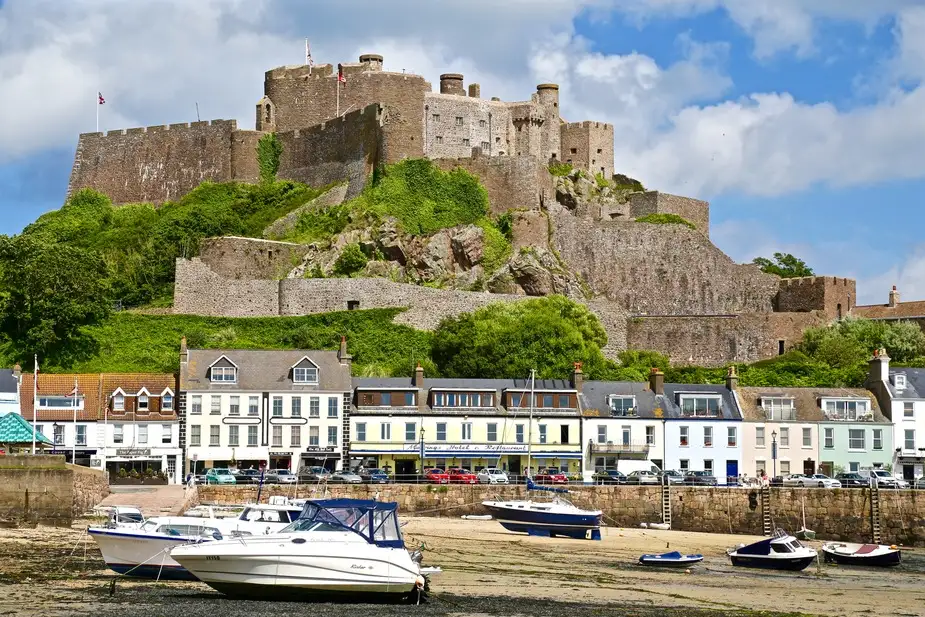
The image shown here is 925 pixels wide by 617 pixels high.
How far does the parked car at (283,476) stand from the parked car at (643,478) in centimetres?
1143

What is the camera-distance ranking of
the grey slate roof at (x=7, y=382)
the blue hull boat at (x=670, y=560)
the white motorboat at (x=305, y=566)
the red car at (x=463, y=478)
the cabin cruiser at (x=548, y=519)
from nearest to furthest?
1. the white motorboat at (x=305, y=566)
2. the blue hull boat at (x=670, y=560)
3. the cabin cruiser at (x=548, y=519)
4. the red car at (x=463, y=478)
5. the grey slate roof at (x=7, y=382)

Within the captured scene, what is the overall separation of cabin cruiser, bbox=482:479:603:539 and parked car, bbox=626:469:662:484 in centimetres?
629

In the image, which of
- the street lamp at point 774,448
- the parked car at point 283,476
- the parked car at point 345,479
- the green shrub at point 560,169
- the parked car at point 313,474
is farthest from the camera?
the green shrub at point 560,169

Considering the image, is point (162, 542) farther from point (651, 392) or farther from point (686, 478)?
point (651, 392)

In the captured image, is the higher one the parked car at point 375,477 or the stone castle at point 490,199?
the stone castle at point 490,199

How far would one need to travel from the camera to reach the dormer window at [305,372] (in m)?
59.6

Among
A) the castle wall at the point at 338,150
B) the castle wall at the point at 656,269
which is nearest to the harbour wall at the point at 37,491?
the castle wall at the point at 338,150

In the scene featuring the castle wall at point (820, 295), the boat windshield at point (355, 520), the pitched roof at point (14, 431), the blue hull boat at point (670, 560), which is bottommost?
the blue hull boat at point (670, 560)

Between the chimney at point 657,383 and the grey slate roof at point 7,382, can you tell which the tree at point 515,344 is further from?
the grey slate roof at point 7,382

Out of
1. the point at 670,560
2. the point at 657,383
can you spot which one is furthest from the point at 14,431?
the point at 657,383

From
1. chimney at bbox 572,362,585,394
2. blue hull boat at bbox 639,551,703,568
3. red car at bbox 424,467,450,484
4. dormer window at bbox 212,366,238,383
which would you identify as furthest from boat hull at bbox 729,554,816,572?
dormer window at bbox 212,366,238,383

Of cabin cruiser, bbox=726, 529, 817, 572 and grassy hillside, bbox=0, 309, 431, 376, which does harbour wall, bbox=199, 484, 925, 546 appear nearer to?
cabin cruiser, bbox=726, 529, 817, 572

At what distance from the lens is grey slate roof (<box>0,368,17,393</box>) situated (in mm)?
57875

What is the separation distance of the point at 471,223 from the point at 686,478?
32.9 metres
